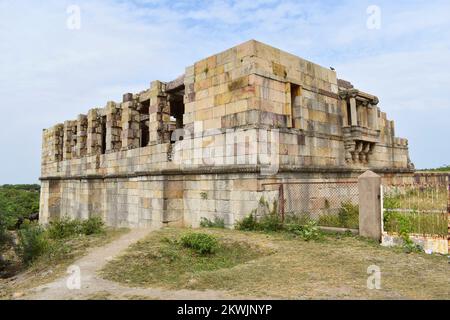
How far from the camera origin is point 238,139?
977 centimetres

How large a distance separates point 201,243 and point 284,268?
218cm

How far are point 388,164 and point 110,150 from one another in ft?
42.3

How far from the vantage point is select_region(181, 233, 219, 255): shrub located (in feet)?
23.7

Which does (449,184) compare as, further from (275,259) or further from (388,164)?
(388,164)

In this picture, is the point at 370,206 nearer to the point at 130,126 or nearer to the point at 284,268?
the point at 284,268

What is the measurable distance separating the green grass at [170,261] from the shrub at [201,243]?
0.29ft

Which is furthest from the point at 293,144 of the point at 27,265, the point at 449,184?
the point at 27,265

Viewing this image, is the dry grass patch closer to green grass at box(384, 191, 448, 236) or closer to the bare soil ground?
the bare soil ground

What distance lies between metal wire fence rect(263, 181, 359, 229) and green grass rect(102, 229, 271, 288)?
87.9 inches

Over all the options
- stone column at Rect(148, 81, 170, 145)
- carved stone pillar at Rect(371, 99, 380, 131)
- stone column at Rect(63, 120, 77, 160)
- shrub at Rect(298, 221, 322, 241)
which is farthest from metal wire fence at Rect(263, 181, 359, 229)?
stone column at Rect(63, 120, 77, 160)

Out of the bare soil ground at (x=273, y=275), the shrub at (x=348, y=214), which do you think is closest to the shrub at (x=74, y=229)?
the bare soil ground at (x=273, y=275)

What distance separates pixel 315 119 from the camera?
11.4m

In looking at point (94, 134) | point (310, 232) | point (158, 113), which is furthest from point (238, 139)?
point (94, 134)

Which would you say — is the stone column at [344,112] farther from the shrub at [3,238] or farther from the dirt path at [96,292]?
the shrub at [3,238]
